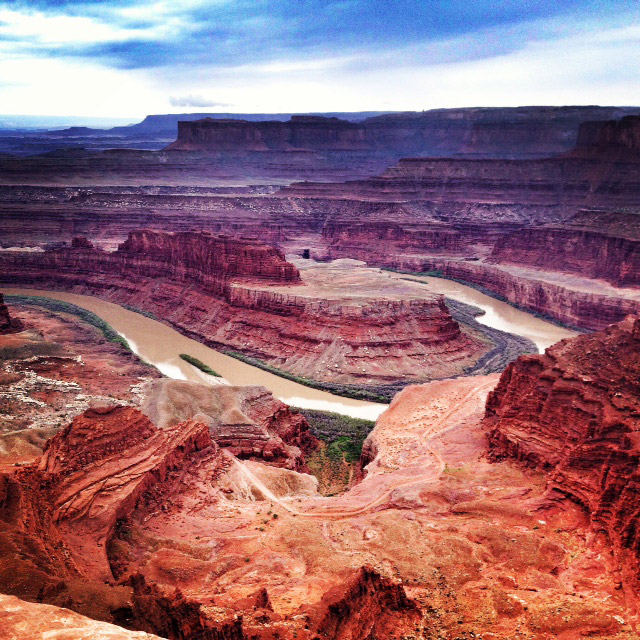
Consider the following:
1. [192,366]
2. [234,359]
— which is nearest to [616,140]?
[234,359]

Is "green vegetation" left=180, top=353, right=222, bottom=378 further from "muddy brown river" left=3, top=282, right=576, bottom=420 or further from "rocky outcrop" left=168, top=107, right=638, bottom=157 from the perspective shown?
"rocky outcrop" left=168, top=107, right=638, bottom=157

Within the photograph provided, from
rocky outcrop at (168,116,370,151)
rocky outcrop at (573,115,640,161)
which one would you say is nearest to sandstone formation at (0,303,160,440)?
rocky outcrop at (573,115,640,161)

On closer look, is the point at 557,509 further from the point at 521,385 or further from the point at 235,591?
the point at 235,591

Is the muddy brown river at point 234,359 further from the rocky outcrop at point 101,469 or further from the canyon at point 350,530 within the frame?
the rocky outcrop at point 101,469

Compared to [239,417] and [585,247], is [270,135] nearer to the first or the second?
[585,247]

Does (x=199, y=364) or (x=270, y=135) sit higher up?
(x=270, y=135)

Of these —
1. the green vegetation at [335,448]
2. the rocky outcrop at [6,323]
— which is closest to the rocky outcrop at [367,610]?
the green vegetation at [335,448]
